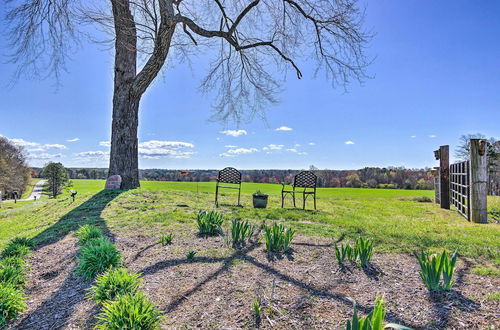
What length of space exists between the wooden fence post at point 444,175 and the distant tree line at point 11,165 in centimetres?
3266

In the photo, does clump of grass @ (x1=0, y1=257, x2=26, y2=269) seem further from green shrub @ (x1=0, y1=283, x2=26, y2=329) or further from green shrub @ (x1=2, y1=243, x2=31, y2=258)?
green shrub @ (x1=0, y1=283, x2=26, y2=329)

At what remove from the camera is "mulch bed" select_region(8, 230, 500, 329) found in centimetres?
182

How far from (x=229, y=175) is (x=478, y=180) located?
254 inches

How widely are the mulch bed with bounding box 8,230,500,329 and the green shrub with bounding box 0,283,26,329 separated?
0.25 feet

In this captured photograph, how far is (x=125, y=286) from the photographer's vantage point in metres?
2.13

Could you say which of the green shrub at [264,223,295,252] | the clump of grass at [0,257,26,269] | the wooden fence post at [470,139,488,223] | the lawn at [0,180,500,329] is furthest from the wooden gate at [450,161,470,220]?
the clump of grass at [0,257,26,269]

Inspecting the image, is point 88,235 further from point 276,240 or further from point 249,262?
point 276,240

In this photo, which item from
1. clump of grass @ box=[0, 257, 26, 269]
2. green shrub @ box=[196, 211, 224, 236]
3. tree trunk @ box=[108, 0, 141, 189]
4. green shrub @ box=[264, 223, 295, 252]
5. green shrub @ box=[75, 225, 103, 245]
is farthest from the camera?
tree trunk @ box=[108, 0, 141, 189]

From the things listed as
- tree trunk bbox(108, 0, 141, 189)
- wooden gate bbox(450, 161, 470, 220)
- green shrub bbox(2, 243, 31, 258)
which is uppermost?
tree trunk bbox(108, 0, 141, 189)

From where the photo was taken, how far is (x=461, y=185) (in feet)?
24.5

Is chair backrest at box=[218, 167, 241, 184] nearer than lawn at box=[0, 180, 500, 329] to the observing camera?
No

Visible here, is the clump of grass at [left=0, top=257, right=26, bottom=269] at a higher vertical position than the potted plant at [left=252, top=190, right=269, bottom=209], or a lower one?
lower

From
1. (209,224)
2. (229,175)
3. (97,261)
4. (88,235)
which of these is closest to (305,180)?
(229,175)

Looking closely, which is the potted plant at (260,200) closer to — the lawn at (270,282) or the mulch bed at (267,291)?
the lawn at (270,282)
